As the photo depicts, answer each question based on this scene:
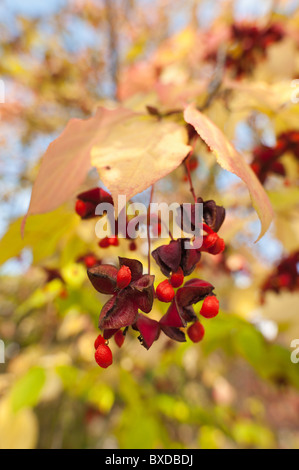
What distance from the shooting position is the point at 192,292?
348 mm

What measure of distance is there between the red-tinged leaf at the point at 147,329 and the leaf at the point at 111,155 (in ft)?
0.42

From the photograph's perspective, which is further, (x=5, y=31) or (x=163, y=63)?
(x=5, y=31)

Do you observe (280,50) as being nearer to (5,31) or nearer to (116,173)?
(116,173)

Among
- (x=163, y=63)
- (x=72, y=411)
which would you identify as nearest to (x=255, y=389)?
(x=72, y=411)

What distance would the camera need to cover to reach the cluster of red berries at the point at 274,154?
27.0 inches

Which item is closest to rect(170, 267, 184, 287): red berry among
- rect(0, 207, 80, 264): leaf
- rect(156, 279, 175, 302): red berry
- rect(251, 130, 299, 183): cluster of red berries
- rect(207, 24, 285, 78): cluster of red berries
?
rect(156, 279, 175, 302): red berry

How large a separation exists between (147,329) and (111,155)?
0.19 metres

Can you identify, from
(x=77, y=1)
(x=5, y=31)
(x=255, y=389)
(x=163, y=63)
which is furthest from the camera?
Answer: (x=255, y=389)

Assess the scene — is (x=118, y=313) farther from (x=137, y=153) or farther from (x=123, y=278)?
(x=137, y=153)

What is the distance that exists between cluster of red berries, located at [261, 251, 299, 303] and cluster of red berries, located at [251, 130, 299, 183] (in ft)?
0.75

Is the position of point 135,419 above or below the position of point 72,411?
below

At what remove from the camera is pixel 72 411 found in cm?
227

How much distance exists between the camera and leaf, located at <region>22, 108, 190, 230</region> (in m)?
0.34

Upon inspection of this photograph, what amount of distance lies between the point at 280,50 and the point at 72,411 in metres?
2.29
